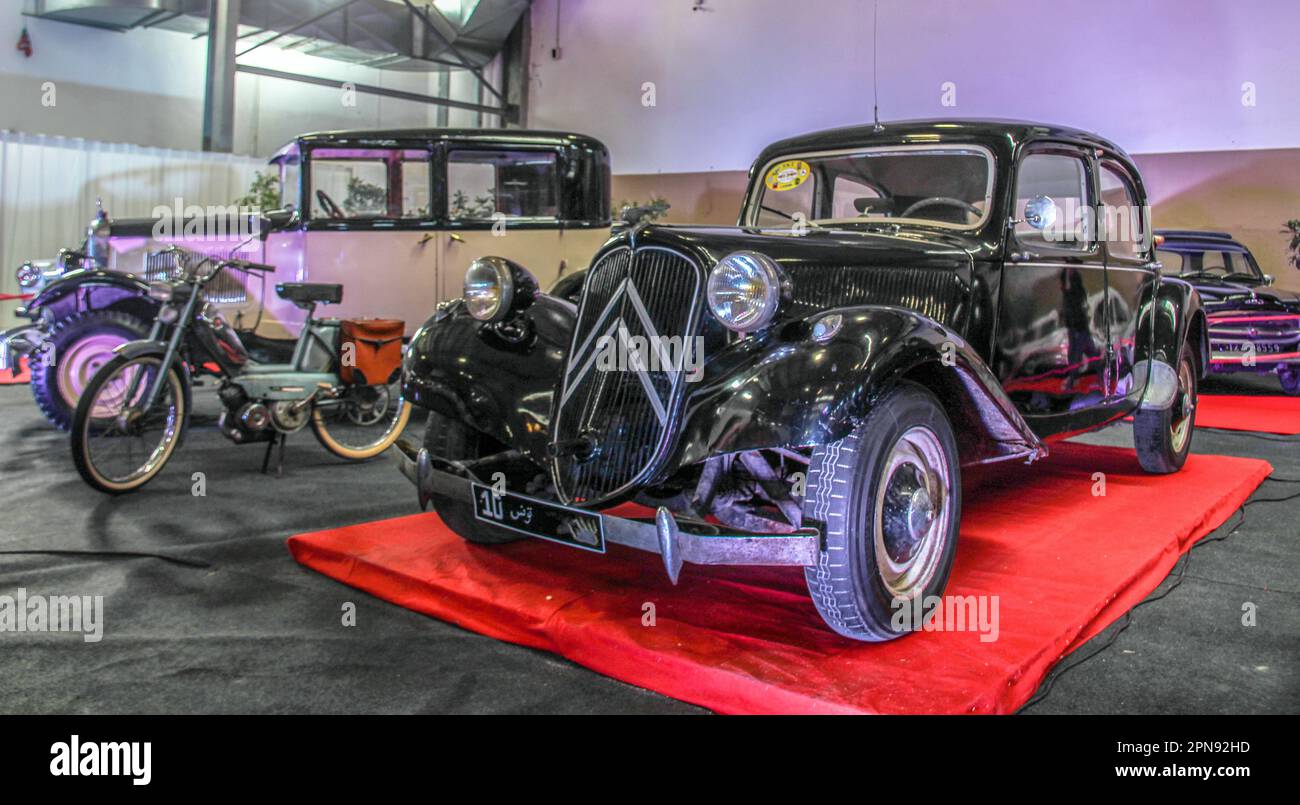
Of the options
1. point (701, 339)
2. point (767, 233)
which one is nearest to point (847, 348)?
point (701, 339)

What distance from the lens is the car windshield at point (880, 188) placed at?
372 centimetres

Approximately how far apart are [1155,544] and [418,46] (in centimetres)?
1277

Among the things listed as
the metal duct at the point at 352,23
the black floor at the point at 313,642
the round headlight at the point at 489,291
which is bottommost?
the black floor at the point at 313,642

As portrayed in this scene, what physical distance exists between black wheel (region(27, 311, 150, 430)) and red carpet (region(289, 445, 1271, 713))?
3154 mm

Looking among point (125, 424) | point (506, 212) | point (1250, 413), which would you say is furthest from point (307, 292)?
point (1250, 413)

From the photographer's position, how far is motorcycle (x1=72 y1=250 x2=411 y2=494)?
443 cm

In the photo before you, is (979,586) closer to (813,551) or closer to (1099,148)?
(813,551)

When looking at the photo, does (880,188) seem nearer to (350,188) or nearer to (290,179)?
(350,188)

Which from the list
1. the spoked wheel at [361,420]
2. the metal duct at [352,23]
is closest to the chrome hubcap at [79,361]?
the spoked wheel at [361,420]

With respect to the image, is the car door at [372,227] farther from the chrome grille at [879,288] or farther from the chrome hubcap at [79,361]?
the chrome grille at [879,288]

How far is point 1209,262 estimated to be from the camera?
9.08 m

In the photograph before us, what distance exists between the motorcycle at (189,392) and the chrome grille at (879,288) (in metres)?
2.81

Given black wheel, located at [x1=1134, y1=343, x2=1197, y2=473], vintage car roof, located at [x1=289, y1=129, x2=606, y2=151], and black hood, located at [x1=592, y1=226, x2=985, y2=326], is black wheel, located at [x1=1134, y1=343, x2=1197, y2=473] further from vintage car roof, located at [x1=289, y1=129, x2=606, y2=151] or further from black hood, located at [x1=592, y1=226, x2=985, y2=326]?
vintage car roof, located at [x1=289, y1=129, x2=606, y2=151]

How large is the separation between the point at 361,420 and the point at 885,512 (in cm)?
375
